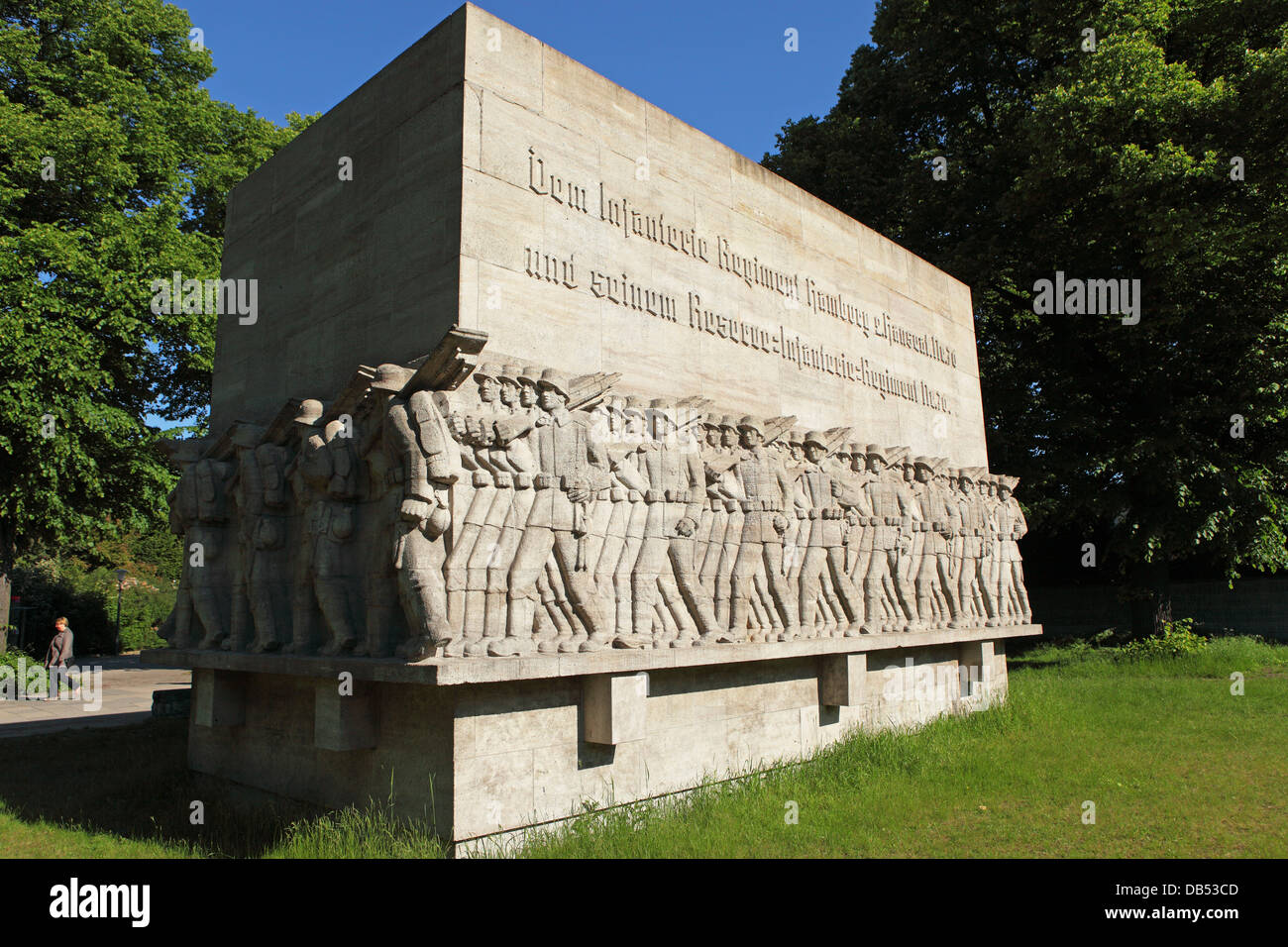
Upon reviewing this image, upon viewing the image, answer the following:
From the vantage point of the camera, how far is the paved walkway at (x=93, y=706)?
13984 millimetres

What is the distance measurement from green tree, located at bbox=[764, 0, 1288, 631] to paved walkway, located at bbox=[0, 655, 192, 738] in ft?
58.0

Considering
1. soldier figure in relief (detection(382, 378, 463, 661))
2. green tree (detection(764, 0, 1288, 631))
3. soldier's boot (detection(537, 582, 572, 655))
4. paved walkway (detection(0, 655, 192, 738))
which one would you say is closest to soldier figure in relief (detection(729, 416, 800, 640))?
soldier's boot (detection(537, 582, 572, 655))

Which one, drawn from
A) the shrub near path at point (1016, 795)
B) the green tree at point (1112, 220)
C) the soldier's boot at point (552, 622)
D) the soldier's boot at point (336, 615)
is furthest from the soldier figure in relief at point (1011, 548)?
the soldier's boot at point (336, 615)

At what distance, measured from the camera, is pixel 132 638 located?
1330 inches

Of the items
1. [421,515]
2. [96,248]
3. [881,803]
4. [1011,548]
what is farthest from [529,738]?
[96,248]

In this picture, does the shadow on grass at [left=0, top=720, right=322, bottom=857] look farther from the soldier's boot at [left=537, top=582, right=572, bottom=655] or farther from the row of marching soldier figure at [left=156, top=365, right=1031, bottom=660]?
the soldier's boot at [left=537, top=582, right=572, bottom=655]

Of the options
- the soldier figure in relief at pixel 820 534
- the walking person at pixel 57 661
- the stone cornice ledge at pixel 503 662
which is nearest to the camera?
the stone cornice ledge at pixel 503 662

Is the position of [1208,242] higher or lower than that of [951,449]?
higher

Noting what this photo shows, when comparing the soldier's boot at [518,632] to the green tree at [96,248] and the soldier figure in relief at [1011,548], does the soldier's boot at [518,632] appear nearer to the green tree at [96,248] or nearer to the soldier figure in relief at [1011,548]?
the soldier figure in relief at [1011,548]

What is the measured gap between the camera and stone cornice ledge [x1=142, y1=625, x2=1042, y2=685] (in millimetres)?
6523

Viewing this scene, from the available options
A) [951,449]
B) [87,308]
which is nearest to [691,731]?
[951,449]

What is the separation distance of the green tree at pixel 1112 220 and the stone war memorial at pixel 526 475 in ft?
26.3

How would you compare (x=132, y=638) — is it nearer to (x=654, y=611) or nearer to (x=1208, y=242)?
(x=654, y=611)

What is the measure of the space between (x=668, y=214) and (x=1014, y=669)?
528 inches
